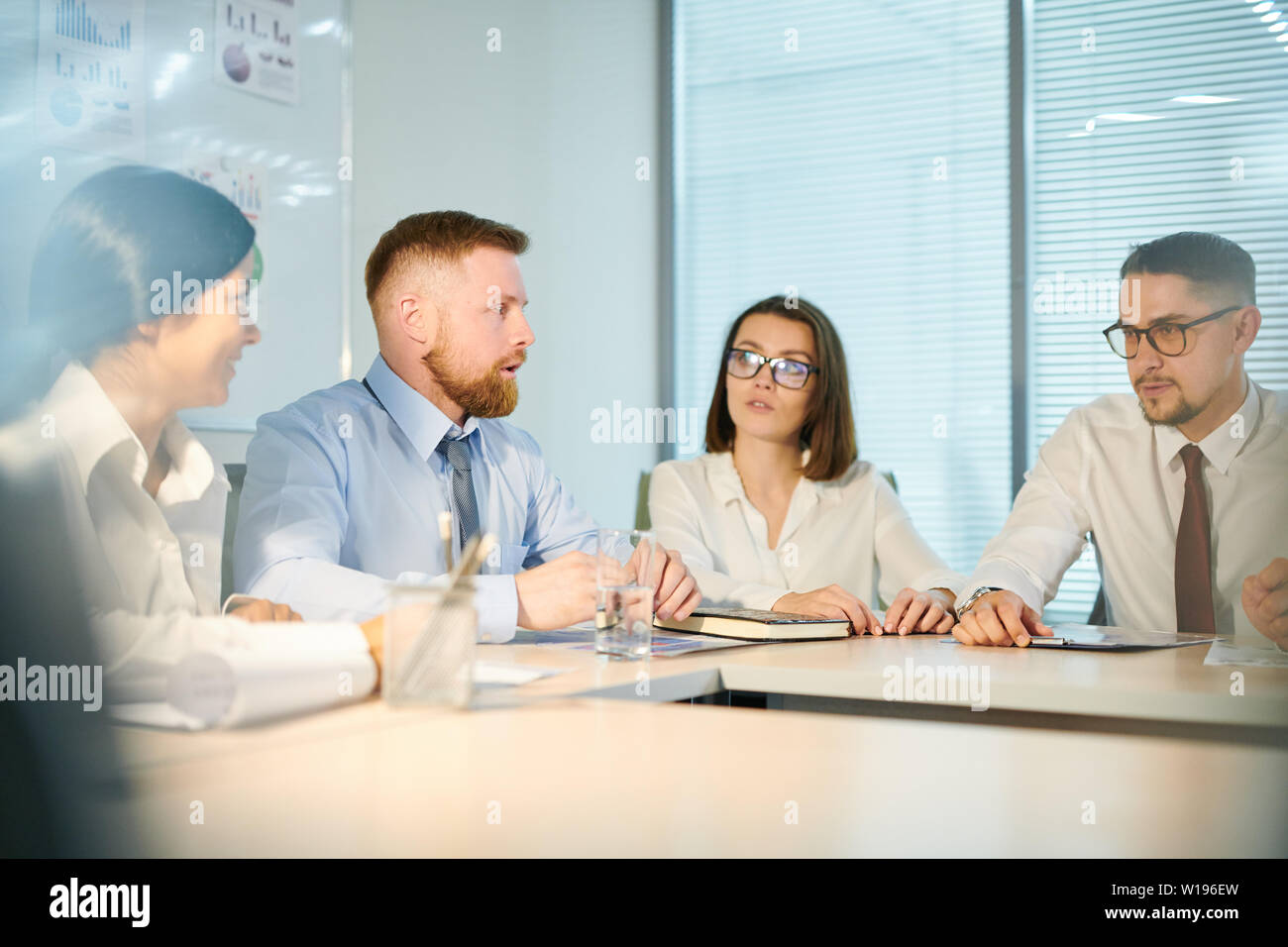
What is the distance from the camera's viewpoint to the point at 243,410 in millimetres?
2461

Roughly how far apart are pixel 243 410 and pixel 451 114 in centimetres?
128

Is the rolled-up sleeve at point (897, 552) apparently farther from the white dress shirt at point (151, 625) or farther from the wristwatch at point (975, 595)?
the white dress shirt at point (151, 625)

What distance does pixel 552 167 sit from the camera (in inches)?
149

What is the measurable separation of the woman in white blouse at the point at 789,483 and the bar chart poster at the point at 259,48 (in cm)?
119

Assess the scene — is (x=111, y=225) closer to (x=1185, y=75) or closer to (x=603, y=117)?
(x=603, y=117)

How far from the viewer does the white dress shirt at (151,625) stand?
941 mm

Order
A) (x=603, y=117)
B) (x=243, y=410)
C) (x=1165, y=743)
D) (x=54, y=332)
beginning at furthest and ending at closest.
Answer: (x=603, y=117) < (x=243, y=410) < (x=54, y=332) < (x=1165, y=743)

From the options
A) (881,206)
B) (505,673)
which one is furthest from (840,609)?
(881,206)

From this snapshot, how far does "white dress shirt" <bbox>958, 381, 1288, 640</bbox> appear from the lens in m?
1.98

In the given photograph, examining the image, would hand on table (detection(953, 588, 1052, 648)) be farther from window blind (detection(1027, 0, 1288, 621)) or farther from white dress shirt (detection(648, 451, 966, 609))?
window blind (detection(1027, 0, 1288, 621))

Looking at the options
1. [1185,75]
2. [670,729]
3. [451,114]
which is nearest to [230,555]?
[670,729]

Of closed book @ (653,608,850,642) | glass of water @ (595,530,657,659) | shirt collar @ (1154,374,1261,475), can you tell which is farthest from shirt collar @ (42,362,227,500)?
shirt collar @ (1154,374,1261,475)

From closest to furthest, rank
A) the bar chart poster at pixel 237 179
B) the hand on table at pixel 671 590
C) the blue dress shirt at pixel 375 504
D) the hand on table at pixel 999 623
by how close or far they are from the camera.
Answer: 1. the blue dress shirt at pixel 375 504
2. the hand on table at pixel 999 623
3. the hand on table at pixel 671 590
4. the bar chart poster at pixel 237 179

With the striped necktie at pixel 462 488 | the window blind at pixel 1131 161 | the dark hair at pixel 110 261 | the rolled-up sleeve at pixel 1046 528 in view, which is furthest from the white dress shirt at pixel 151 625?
the window blind at pixel 1131 161
